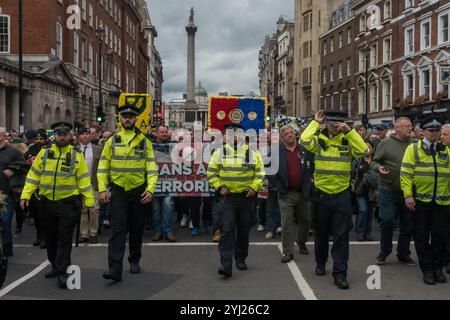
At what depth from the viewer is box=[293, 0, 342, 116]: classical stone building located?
5747 cm


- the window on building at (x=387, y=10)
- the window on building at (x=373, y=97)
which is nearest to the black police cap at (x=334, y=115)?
the window on building at (x=387, y=10)

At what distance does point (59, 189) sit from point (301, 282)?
125 inches

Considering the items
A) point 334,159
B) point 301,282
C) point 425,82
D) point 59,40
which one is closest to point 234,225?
point 301,282

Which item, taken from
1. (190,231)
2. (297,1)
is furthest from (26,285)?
(297,1)

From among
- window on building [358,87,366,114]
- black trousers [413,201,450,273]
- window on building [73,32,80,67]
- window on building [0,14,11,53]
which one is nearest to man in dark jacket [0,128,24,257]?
black trousers [413,201,450,273]

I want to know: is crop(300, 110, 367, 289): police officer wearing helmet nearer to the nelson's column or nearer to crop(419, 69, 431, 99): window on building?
crop(419, 69, 431, 99): window on building

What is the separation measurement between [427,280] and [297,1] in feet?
205

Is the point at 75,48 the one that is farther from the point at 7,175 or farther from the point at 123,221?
the point at 123,221

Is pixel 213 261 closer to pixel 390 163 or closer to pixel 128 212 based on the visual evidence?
pixel 128 212

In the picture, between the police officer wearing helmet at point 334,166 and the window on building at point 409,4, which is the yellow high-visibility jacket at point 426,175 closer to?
the police officer wearing helmet at point 334,166

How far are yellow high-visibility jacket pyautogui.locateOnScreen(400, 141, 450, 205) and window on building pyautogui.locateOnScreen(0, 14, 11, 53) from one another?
98.7 ft

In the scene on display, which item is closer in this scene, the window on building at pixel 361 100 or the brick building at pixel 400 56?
the brick building at pixel 400 56

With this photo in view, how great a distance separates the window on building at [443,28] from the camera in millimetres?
31812

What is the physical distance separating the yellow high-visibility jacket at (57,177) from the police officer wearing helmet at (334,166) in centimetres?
282
